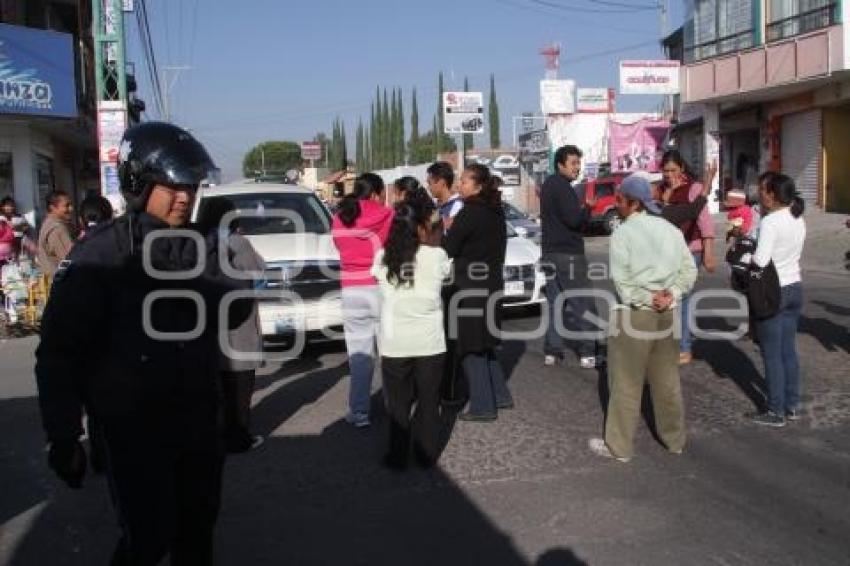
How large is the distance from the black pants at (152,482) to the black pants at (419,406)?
2.36m

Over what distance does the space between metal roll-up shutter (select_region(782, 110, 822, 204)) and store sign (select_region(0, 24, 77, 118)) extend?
18562 mm

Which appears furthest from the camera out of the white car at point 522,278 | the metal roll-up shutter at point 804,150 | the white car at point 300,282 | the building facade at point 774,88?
the metal roll-up shutter at point 804,150

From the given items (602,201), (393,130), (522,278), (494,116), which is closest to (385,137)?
(393,130)

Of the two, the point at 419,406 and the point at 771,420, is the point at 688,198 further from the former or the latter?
the point at 419,406

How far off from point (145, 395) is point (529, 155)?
44257 mm

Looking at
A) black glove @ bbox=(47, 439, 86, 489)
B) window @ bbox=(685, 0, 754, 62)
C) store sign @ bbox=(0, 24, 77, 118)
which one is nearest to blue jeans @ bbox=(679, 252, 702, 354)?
black glove @ bbox=(47, 439, 86, 489)

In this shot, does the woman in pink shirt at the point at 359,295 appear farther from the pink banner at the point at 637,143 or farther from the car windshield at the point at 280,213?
the pink banner at the point at 637,143

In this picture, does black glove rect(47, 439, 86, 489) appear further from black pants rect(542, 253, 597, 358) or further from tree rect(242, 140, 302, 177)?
tree rect(242, 140, 302, 177)

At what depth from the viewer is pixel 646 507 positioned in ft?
15.2

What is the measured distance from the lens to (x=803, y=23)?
76.5 feet

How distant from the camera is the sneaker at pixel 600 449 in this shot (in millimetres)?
5470

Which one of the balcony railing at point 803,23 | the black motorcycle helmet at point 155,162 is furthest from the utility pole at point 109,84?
the balcony railing at point 803,23

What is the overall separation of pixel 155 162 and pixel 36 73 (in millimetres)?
16792

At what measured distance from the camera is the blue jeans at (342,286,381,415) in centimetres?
639
